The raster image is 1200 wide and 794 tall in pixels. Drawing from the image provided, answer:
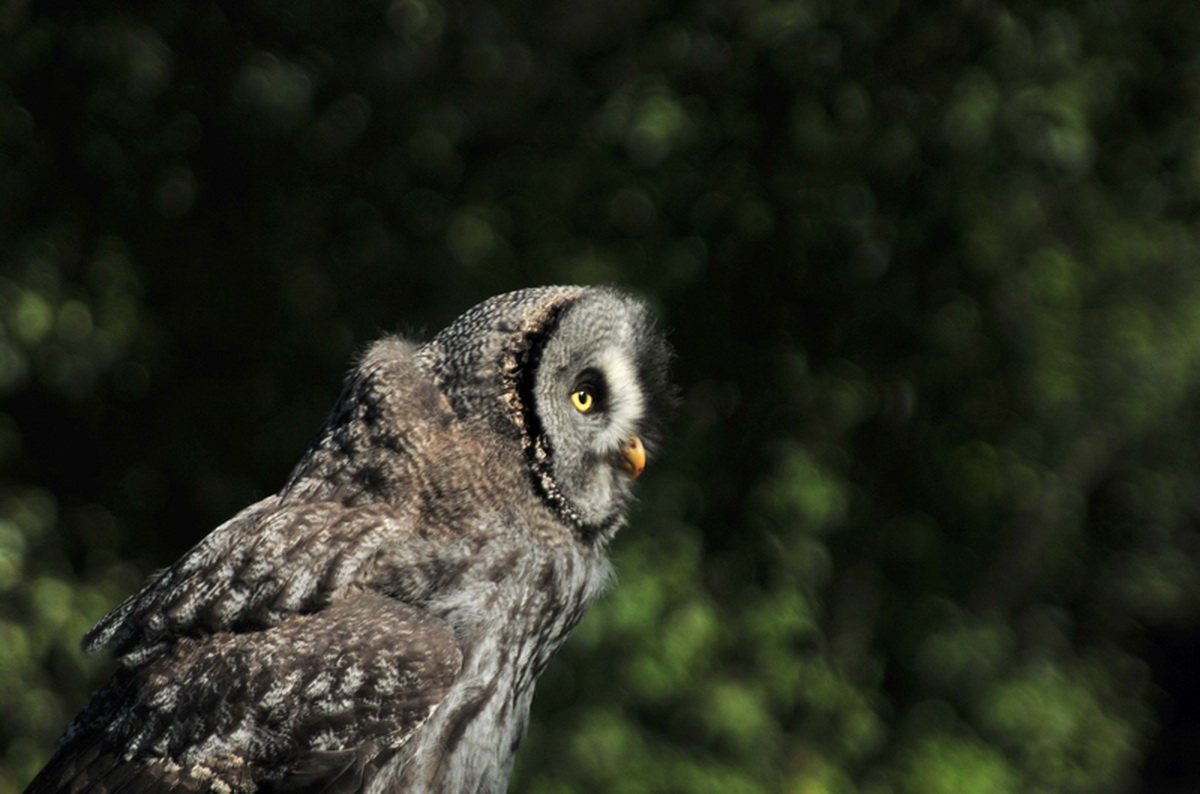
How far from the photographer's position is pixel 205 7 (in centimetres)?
366

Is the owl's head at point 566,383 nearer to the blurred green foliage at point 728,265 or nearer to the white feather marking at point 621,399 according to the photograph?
the white feather marking at point 621,399

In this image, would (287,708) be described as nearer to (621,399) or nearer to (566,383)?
(566,383)

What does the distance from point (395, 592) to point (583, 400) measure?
40cm

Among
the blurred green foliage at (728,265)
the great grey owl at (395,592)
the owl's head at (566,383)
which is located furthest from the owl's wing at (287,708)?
the blurred green foliage at (728,265)

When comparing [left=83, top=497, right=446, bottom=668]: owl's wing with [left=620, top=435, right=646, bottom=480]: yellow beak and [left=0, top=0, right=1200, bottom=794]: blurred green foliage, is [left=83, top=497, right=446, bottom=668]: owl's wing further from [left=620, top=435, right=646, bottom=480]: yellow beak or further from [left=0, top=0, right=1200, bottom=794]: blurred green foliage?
[left=0, top=0, right=1200, bottom=794]: blurred green foliage

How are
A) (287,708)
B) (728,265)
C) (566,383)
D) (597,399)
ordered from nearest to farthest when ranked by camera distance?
(287,708)
(566,383)
(597,399)
(728,265)

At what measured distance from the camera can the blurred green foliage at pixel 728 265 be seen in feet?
11.8

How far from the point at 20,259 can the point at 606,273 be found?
5.22 ft

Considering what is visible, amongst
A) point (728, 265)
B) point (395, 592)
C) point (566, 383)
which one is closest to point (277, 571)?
point (395, 592)

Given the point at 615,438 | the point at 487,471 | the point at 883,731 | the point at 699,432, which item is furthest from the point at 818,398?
the point at 487,471

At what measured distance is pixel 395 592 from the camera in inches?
67.3

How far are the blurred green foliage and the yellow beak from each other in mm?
1528

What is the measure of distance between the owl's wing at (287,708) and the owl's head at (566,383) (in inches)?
12.4

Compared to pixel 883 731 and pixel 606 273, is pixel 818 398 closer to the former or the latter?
pixel 606 273
